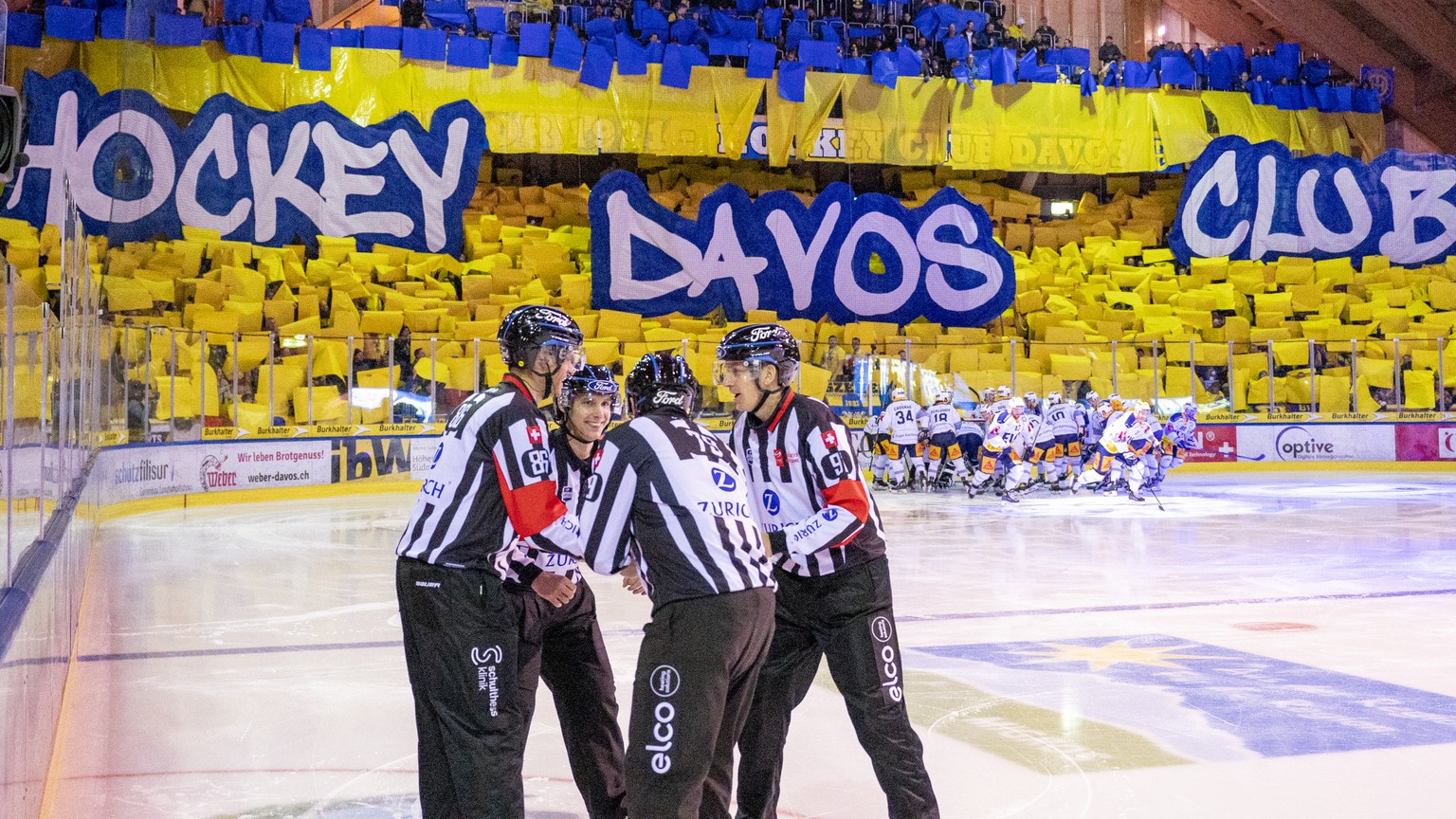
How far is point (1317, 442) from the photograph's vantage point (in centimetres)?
2153

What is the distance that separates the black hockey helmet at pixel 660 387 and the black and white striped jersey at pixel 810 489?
1.39 ft

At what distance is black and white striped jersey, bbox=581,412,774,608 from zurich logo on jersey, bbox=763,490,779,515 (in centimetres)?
47

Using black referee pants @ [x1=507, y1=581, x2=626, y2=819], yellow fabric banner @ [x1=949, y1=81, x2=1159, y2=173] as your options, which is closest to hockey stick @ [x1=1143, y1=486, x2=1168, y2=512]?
yellow fabric banner @ [x1=949, y1=81, x2=1159, y2=173]

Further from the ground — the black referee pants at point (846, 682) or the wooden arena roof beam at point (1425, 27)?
the wooden arena roof beam at point (1425, 27)

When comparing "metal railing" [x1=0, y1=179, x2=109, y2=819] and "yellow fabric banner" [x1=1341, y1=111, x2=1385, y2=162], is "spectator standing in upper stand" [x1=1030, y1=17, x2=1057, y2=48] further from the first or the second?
"metal railing" [x1=0, y1=179, x2=109, y2=819]

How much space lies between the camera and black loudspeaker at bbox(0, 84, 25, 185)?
411cm

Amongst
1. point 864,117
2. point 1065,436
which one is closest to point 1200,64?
point 864,117

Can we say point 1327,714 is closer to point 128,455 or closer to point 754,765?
point 754,765

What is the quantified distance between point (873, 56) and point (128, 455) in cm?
1575

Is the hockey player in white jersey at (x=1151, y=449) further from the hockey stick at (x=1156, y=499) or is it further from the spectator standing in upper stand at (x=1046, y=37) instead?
the spectator standing in upper stand at (x=1046, y=37)

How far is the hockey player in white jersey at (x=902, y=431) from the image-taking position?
1883cm

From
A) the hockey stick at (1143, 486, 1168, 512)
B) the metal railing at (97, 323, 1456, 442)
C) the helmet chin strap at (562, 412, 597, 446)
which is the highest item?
the metal railing at (97, 323, 1456, 442)

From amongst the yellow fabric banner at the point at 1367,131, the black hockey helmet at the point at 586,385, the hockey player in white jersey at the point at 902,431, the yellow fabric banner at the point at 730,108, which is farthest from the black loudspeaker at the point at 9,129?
the yellow fabric banner at the point at 1367,131

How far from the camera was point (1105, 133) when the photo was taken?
26266 mm
